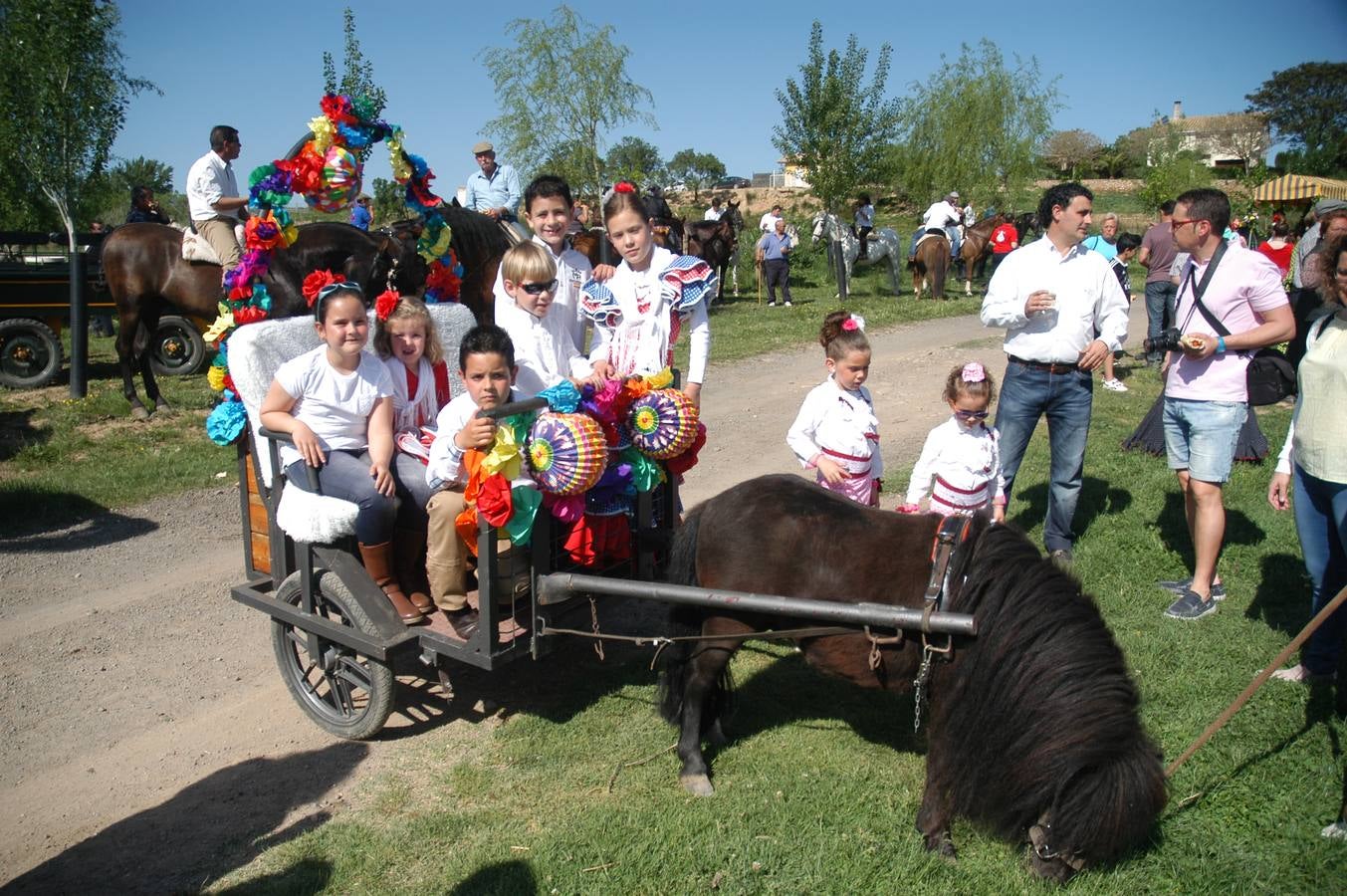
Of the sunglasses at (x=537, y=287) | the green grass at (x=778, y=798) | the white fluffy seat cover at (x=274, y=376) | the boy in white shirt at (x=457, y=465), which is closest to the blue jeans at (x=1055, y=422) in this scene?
the green grass at (x=778, y=798)

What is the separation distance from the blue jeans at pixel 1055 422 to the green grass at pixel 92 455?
6.19m

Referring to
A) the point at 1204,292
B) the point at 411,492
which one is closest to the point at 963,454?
the point at 1204,292

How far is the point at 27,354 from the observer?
1121 cm

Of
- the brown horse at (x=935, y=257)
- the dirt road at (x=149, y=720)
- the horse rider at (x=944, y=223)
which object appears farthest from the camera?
the horse rider at (x=944, y=223)

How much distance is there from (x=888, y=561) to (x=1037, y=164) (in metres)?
28.9

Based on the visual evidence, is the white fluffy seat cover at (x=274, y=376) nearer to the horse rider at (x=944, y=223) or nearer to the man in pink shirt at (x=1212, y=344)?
the man in pink shirt at (x=1212, y=344)

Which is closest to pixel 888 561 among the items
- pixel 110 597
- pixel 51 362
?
pixel 110 597

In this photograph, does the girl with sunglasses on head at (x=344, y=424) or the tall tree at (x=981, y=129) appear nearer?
the girl with sunglasses on head at (x=344, y=424)

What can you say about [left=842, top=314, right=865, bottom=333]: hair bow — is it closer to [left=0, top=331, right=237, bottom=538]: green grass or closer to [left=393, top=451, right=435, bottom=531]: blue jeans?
[left=393, top=451, right=435, bottom=531]: blue jeans

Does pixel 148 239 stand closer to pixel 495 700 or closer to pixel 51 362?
pixel 51 362

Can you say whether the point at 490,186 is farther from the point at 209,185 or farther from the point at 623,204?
the point at 623,204

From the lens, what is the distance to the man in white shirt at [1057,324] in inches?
203

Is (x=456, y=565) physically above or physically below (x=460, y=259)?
below

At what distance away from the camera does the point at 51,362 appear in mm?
11375
